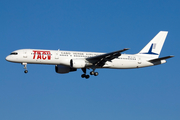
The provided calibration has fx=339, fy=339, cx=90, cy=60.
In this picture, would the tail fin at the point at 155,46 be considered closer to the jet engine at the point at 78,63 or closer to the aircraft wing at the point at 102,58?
the aircraft wing at the point at 102,58

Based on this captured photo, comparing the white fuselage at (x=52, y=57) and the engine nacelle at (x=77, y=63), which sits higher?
the white fuselage at (x=52, y=57)

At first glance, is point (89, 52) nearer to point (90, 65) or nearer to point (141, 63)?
point (90, 65)

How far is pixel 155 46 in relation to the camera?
63.5m

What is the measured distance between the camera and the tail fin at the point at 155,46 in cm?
6247

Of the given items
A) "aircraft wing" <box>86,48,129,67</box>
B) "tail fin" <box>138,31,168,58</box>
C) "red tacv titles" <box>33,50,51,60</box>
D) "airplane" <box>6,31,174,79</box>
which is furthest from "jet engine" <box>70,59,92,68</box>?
"tail fin" <box>138,31,168,58</box>

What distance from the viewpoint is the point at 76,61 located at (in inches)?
2140

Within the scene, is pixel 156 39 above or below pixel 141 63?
above

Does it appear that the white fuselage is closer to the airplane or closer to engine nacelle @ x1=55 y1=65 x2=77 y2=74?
the airplane

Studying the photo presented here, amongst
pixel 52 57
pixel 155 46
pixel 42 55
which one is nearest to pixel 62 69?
pixel 52 57

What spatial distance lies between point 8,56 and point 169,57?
2582cm

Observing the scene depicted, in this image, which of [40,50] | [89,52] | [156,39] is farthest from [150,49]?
[40,50]

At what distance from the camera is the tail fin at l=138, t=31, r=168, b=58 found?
62.5 meters

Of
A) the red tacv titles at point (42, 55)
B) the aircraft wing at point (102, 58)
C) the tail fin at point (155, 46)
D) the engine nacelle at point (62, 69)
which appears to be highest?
the tail fin at point (155, 46)

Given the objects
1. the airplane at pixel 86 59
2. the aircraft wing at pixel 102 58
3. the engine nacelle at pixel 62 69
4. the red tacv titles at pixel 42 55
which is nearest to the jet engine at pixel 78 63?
the airplane at pixel 86 59
